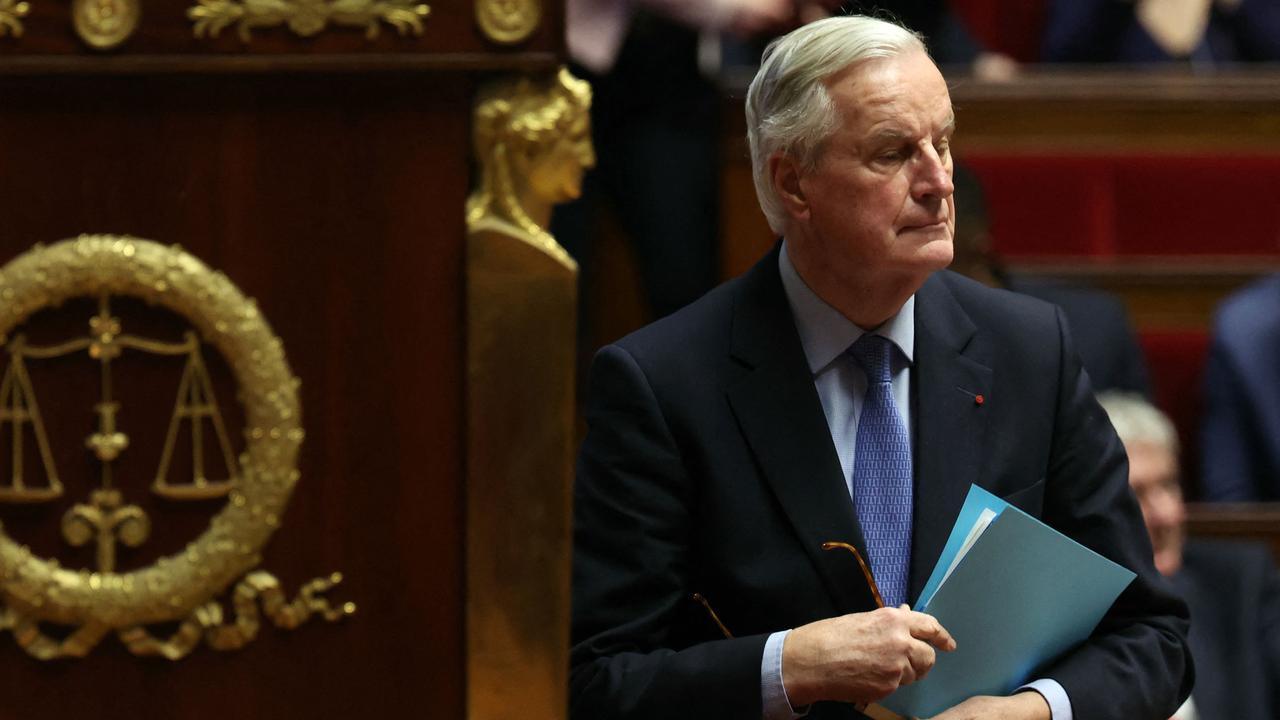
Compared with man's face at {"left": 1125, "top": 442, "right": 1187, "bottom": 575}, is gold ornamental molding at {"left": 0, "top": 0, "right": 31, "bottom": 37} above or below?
above

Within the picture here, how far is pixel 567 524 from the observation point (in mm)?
738

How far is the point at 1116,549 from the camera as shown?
106 cm

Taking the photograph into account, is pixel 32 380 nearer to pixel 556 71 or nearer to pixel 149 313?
pixel 149 313

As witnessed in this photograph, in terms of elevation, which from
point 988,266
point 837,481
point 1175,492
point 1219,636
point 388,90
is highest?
point 388,90

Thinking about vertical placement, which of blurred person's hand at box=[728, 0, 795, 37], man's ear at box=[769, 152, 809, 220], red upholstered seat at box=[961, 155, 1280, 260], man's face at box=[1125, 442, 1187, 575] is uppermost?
man's ear at box=[769, 152, 809, 220]

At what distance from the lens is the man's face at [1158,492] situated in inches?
75.4

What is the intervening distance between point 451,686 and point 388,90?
0.23 m

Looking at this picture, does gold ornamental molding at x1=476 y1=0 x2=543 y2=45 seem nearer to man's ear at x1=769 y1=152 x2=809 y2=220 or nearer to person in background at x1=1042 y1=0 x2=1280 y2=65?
man's ear at x1=769 y1=152 x2=809 y2=220

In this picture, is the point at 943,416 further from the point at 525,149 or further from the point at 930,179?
the point at 525,149

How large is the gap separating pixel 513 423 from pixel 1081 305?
172 centimetres

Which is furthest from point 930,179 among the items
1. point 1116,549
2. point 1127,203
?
point 1127,203

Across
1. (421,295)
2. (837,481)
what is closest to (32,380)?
(421,295)

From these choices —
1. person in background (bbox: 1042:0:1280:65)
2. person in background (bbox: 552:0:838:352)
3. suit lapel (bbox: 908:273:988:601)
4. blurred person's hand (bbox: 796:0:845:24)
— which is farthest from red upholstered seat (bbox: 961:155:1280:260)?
suit lapel (bbox: 908:273:988:601)

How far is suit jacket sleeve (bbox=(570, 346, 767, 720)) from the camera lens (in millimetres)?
997
